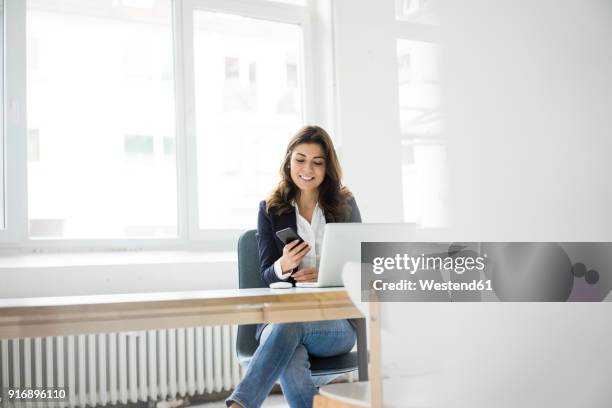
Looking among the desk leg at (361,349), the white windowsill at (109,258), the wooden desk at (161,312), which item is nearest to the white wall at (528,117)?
the wooden desk at (161,312)

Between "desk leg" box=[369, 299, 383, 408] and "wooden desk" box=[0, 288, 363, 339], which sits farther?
"wooden desk" box=[0, 288, 363, 339]

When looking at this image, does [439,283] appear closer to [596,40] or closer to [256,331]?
[596,40]

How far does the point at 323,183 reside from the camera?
82.8 inches

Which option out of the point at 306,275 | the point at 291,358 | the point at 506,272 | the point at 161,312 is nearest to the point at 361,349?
the point at 291,358

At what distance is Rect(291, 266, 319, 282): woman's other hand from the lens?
1.72 metres

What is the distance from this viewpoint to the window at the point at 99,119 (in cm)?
276

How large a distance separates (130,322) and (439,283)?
559mm

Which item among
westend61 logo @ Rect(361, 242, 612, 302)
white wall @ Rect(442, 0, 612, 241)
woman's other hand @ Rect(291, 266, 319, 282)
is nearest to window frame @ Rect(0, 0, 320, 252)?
woman's other hand @ Rect(291, 266, 319, 282)

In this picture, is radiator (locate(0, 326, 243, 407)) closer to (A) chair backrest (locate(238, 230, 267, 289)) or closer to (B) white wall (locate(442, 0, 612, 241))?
(A) chair backrest (locate(238, 230, 267, 289))

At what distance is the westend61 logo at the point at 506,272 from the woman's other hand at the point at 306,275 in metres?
1.06

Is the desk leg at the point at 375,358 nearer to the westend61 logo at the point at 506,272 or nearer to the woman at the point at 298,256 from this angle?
the westend61 logo at the point at 506,272

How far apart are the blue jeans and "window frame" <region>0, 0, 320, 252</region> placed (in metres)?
1.52

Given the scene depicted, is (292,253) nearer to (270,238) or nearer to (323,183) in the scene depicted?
(270,238)

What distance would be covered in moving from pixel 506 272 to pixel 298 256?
1165 millimetres
